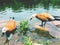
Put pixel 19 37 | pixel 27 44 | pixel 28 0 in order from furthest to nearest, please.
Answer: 1. pixel 28 0
2. pixel 19 37
3. pixel 27 44

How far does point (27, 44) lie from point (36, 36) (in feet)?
5.40

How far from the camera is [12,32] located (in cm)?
671

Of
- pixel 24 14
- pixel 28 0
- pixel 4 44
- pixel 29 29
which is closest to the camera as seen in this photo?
pixel 4 44

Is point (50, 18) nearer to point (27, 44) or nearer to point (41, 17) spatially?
point (41, 17)

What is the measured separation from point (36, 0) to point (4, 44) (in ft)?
30.0

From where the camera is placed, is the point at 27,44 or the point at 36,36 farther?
the point at 36,36

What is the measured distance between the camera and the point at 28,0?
14688 millimetres

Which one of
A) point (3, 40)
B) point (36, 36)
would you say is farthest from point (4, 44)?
point (36, 36)

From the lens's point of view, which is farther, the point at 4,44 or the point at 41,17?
the point at 41,17

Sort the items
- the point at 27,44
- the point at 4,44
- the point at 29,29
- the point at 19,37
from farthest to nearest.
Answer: the point at 29,29, the point at 19,37, the point at 4,44, the point at 27,44

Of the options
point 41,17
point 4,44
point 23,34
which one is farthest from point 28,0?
point 4,44

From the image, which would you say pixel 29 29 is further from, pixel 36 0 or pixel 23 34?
pixel 36 0

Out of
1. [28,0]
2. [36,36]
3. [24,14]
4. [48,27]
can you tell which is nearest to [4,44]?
[36,36]

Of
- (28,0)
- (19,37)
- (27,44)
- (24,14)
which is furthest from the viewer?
(28,0)
